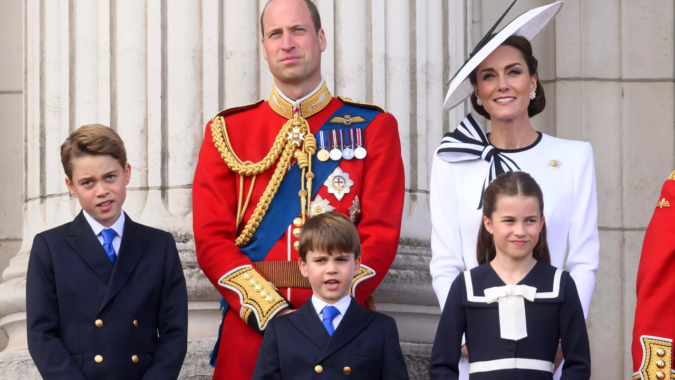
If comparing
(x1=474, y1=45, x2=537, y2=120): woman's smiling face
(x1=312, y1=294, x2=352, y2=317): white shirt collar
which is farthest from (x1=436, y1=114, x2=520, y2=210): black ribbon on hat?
(x1=312, y1=294, x2=352, y2=317): white shirt collar

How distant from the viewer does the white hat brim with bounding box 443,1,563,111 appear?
13.8 feet

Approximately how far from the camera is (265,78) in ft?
18.3

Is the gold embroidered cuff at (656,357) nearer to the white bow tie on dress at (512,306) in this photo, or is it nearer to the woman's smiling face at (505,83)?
the white bow tie on dress at (512,306)

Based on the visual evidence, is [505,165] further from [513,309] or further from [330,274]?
[330,274]

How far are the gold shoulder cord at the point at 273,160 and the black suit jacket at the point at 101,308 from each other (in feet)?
1.40

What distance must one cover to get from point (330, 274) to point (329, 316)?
6.1 inches

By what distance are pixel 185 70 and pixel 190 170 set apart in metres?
0.51

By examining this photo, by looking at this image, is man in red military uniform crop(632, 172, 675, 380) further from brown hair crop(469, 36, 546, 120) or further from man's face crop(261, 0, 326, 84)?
man's face crop(261, 0, 326, 84)

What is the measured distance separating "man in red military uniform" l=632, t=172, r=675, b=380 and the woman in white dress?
21 centimetres

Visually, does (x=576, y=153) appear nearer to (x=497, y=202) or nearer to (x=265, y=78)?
(x=497, y=202)

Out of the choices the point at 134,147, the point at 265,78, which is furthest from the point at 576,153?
the point at 134,147

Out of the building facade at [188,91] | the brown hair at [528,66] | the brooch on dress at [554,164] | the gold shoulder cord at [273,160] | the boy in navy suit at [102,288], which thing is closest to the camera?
the boy in navy suit at [102,288]

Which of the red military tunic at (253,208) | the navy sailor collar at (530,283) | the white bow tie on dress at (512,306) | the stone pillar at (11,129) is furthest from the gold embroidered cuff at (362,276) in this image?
the stone pillar at (11,129)

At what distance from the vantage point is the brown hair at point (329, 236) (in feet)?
12.5
